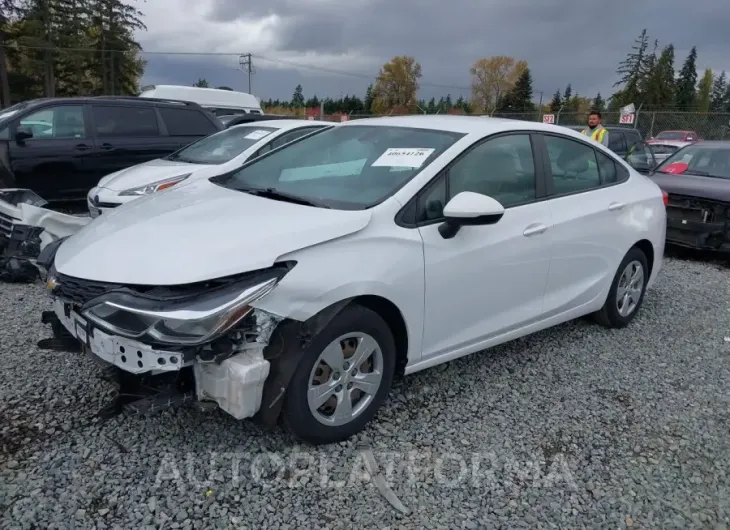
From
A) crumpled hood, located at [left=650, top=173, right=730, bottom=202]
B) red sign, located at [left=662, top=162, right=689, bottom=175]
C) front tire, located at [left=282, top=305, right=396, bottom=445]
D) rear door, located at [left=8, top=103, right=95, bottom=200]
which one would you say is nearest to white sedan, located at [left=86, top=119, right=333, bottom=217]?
rear door, located at [left=8, top=103, right=95, bottom=200]

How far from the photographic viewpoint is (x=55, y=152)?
26.2 feet

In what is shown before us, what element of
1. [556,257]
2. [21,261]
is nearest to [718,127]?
[556,257]

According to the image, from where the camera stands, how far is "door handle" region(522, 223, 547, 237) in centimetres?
354

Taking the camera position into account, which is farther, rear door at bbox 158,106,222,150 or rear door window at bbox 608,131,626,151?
rear door window at bbox 608,131,626,151

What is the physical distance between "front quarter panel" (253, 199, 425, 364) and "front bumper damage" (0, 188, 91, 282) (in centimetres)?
325

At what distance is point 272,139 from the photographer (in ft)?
24.1

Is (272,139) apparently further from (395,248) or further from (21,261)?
(395,248)

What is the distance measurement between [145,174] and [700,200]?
6.65 metres

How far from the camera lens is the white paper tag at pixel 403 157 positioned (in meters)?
3.23

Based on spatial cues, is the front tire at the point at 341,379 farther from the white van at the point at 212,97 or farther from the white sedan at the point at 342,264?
the white van at the point at 212,97

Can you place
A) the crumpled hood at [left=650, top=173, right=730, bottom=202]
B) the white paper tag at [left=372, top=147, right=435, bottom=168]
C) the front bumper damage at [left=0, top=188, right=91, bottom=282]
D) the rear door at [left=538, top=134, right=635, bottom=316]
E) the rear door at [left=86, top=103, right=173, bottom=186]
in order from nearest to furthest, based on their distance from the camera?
the white paper tag at [left=372, top=147, right=435, bottom=168]
the rear door at [left=538, top=134, right=635, bottom=316]
the front bumper damage at [left=0, top=188, right=91, bottom=282]
the crumpled hood at [left=650, top=173, right=730, bottom=202]
the rear door at [left=86, top=103, right=173, bottom=186]

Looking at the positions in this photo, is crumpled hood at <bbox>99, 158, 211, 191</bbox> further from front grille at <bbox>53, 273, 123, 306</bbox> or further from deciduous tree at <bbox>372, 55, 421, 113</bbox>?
deciduous tree at <bbox>372, 55, 421, 113</bbox>

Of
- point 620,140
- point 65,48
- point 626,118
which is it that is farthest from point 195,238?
point 65,48

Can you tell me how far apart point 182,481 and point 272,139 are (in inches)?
214
